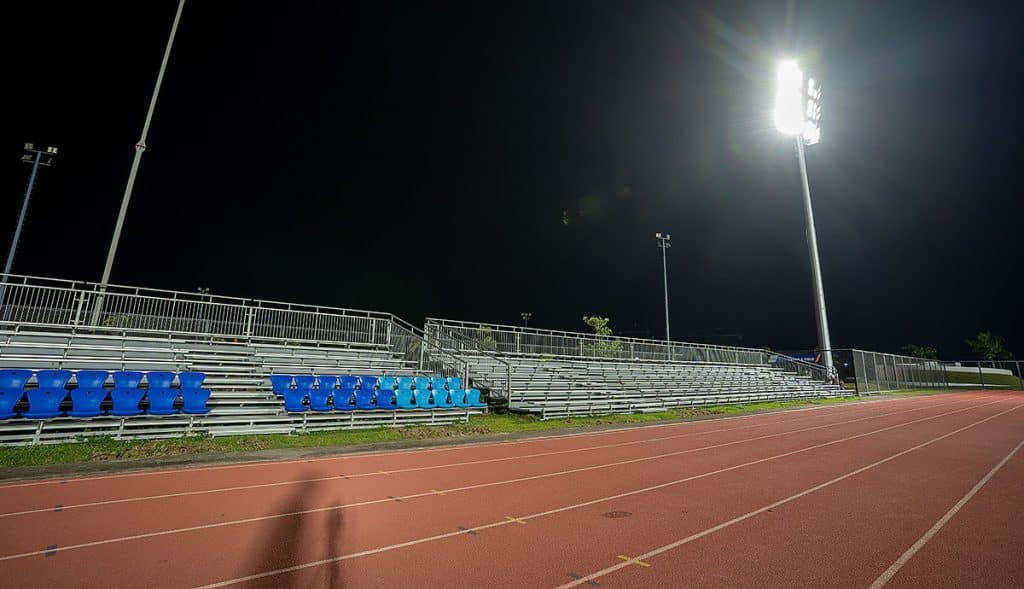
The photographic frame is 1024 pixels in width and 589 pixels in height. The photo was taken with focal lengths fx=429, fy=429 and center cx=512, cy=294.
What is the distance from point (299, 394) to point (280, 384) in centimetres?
76

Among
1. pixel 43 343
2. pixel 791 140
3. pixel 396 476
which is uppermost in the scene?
pixel 791 140

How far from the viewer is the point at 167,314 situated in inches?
515

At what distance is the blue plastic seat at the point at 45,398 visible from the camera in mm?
7770

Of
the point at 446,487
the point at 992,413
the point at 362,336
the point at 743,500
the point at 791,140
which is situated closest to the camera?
the point at 743,500

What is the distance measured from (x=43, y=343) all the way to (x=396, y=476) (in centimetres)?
1032

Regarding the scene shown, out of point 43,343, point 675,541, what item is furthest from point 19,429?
point 675,541

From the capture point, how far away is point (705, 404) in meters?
19.6

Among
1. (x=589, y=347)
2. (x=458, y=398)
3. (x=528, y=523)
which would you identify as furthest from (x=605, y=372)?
(x=528, y=523)

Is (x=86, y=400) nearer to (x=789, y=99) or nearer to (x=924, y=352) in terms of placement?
(x=789, y=99)

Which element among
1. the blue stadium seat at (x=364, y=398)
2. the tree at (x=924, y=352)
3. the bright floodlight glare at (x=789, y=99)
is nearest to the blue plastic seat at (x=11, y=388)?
the blue stadium seat at (x=364, y=398)

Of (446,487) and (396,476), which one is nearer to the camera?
(446,487)

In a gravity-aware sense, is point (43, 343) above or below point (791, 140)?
below

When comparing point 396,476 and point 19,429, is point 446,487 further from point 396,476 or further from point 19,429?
point 19,429

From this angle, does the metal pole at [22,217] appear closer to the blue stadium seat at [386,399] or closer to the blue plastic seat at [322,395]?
the blue plastic seat at [322,395]
